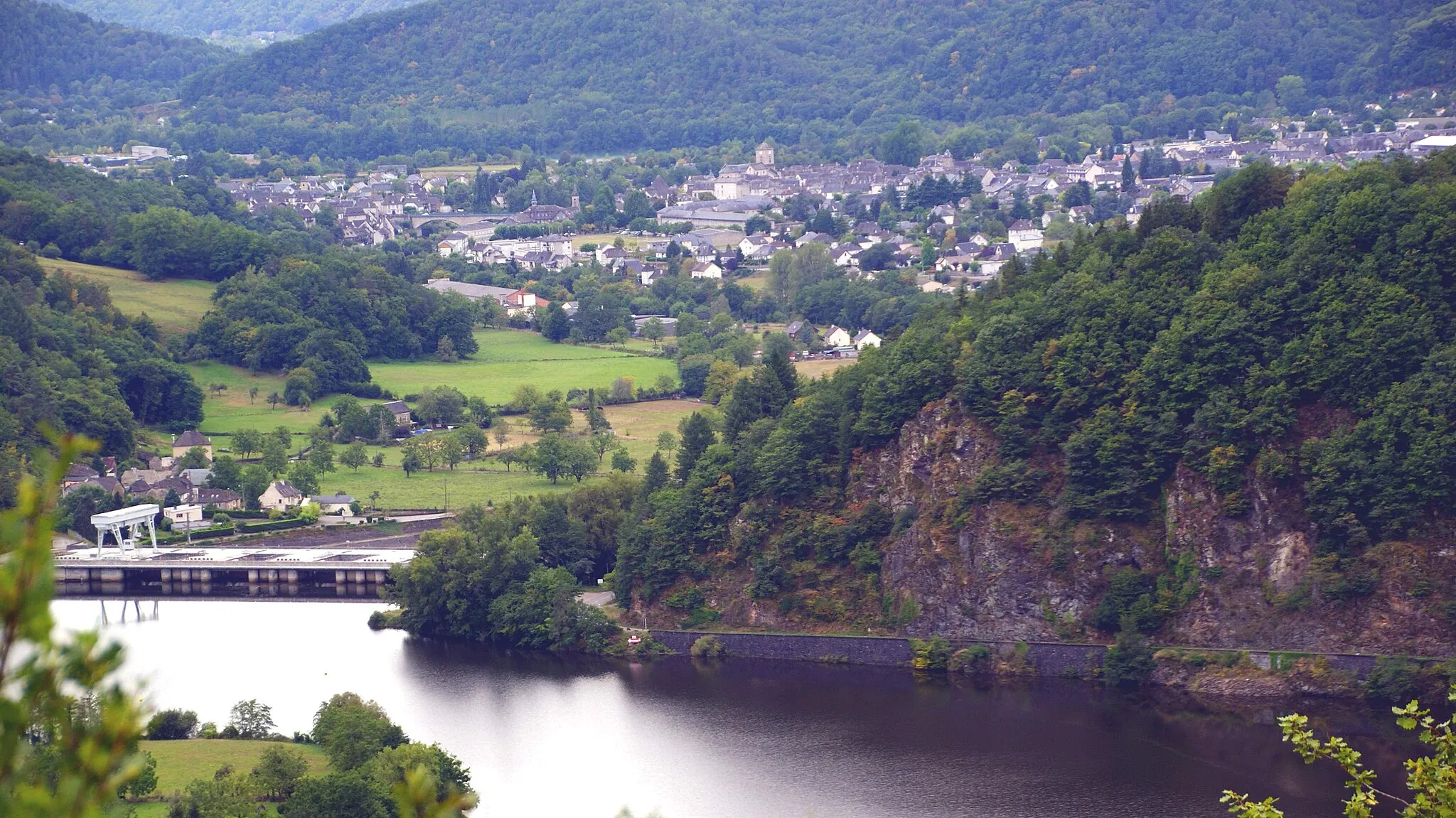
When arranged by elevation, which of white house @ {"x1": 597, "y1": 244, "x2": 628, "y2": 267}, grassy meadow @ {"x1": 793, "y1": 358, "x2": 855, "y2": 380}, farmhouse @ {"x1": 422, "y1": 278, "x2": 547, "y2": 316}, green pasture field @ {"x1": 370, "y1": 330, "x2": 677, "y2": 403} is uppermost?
white house @ {"x1": 597, "y1": 244, "x2": 628, "y2": 267}

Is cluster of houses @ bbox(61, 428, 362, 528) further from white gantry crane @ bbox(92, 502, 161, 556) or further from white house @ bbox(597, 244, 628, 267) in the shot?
white house @ bbox(597, 244, 628, 267)

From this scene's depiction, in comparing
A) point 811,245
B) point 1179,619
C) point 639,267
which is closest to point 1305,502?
point 1179,619

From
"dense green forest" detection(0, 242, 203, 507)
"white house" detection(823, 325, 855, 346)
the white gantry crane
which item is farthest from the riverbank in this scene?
"white house" detection(823, 325, 855, 346)

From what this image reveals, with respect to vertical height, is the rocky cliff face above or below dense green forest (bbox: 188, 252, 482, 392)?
below

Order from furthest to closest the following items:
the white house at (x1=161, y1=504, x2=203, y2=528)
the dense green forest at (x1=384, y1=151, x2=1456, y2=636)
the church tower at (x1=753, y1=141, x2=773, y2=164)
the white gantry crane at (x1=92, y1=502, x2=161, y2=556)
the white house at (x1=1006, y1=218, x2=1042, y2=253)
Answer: the church tower at (x1=753, y1=141, x2=773, y2=164)
the white house at (x1=1006, y1=218, x2=1042, y2=253)
the white house at (x1=161, y1=504, x2=203, y2=528)
the white gantry crane at (x1=92, y1=502, x2=161, y2=556)
the dense green forest at (x1=384, y1=151, x2=1456, y2=636)

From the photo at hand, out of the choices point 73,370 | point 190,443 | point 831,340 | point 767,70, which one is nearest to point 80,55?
point 767,70

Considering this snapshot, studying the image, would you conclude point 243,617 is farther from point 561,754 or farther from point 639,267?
point 639,267
